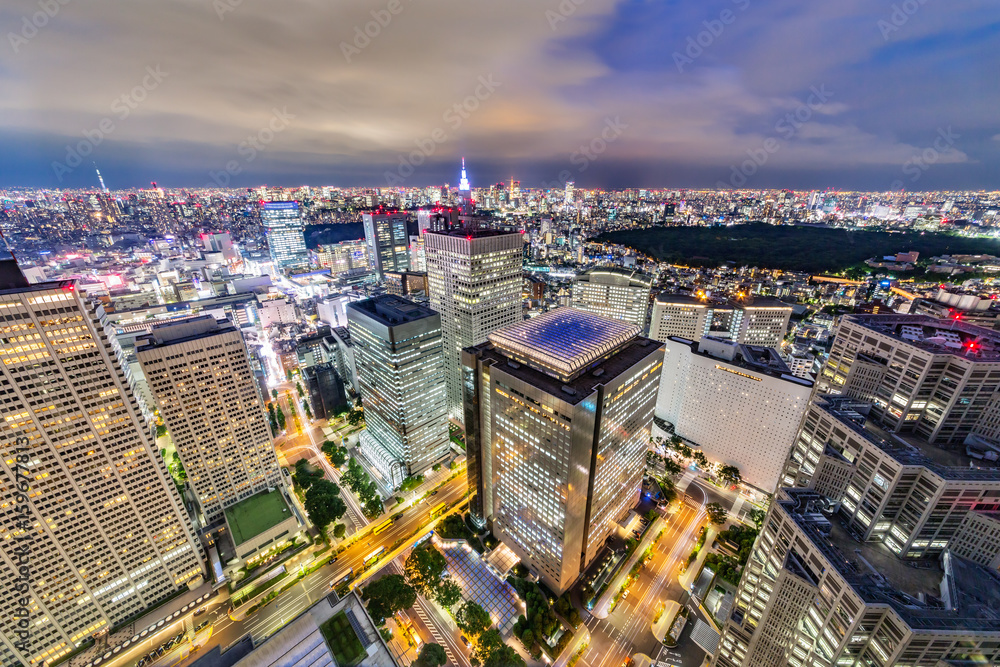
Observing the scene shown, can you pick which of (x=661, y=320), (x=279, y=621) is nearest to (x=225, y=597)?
(x=279, y=621)

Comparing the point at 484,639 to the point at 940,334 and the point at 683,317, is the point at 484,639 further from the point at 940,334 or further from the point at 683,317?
the point at 683,317

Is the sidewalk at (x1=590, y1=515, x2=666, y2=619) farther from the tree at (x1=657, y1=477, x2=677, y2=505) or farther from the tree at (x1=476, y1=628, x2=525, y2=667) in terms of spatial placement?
the tree at (x1=476, y1=628, x2=525, y2=667)

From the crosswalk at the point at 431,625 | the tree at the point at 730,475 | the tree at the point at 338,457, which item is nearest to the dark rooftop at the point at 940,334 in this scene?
the tree at the point at 730,475

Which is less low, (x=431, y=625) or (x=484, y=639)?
(x=484, y=639)

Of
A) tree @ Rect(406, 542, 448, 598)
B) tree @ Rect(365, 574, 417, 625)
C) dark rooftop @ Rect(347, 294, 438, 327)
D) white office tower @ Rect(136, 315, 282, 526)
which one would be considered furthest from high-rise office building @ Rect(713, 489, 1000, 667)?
white office tower @ Rect(136, 315, 282, 526)

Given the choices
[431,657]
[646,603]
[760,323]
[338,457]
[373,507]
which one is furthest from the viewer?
[760,323]

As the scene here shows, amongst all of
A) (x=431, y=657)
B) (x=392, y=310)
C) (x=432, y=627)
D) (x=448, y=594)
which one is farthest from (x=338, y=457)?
(x=431, y=657)
